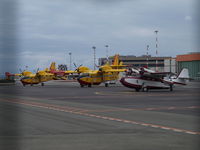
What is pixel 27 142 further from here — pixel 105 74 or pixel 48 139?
pixel 105 74

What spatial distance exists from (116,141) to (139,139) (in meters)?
0.66

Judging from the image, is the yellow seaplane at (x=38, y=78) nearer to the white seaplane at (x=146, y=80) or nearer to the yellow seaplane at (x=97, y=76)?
the yellow seaplane at (x=97, y=76)

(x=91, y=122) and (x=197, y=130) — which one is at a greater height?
(x=197, y=130)

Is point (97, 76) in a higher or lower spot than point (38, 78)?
higher

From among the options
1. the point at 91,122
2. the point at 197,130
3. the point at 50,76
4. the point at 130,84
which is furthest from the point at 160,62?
the point at 197,130

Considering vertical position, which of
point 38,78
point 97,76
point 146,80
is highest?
point 97,76

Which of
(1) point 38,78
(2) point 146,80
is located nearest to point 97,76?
(1) point 38,78

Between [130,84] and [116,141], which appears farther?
[130,84]

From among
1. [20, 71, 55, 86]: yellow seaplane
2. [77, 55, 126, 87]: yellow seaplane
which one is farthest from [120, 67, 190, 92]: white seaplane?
[20, 71, 55, 86]: yellow seaplane

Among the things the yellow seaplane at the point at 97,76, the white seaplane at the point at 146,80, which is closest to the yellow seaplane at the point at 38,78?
the yellow seaplane at the point at 97,76

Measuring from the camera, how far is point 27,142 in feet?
26.7

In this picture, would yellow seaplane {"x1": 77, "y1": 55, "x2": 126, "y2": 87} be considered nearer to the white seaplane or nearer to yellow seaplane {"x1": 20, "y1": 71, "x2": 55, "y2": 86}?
yellow seaplane {"x1": 20, "y1": 71, "x2": 55, "y2": 86}

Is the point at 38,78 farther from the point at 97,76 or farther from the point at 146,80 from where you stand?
the point at 146,80

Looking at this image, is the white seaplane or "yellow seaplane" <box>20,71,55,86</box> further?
"yellow seaplane" <box>20,71,55,86</box>
